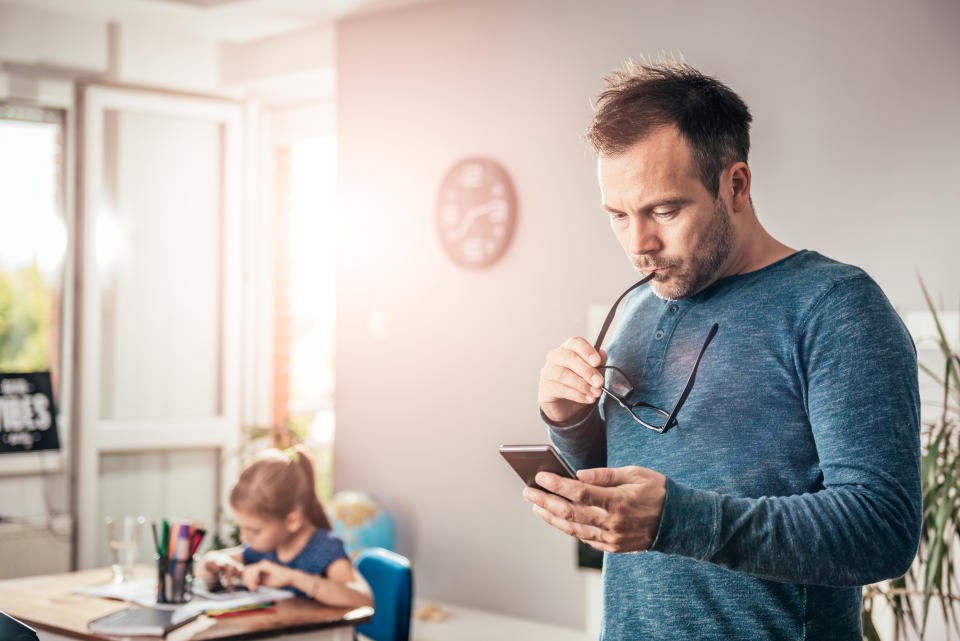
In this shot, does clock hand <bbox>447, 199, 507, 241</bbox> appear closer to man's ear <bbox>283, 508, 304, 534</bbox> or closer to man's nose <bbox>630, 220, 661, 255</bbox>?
man's ear <bbox>283, 508, 304, 534</bbox>

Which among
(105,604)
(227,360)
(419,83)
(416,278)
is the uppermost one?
(419,83)

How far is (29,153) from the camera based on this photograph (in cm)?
438

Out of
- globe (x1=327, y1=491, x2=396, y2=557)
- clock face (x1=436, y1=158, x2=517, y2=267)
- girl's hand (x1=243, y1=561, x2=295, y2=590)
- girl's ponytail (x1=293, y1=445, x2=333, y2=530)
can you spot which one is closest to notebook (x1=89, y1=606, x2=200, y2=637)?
girl's hand (x1=243, y1=561, x2=295, y2=590)

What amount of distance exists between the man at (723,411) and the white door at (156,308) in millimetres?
3630

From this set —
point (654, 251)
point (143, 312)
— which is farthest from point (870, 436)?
point (143, 312)

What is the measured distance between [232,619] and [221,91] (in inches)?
132

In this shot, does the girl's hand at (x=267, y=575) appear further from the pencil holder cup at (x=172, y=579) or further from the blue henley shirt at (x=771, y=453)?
the blue henley shirt at (x=771, y=453)

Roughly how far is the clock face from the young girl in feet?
4.86

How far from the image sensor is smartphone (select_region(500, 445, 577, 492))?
3.35ft

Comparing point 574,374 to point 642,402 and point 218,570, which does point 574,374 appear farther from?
point 218,570

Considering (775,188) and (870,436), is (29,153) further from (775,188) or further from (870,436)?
(870,436)

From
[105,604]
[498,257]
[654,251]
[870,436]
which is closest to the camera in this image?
[870,436]

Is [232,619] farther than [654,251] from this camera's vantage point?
Yes

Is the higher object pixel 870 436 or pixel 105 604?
pixel 870 436
